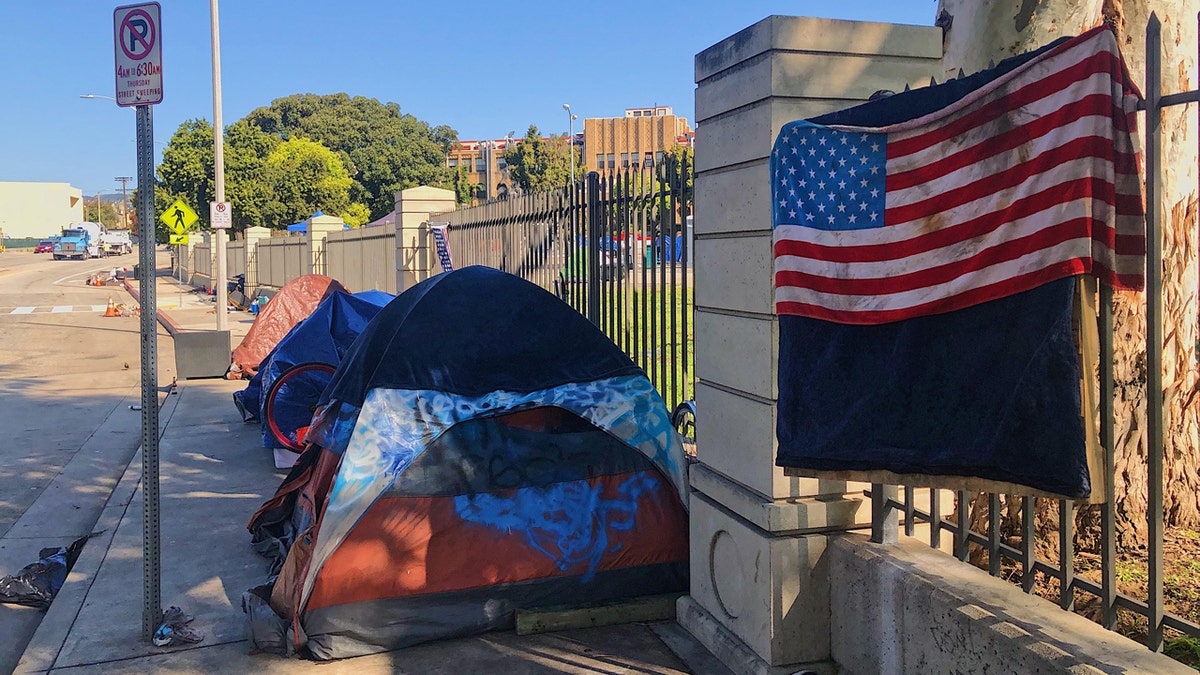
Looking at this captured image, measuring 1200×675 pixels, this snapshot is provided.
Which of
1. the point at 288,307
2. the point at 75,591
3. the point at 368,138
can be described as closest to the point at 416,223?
the point at 288,307

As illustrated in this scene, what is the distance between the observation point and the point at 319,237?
25266 mm

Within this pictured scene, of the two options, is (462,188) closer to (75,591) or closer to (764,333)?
(75,591)

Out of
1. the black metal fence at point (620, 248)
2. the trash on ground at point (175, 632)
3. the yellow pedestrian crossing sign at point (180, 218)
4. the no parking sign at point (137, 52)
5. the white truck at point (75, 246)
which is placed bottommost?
the trash on ground at point (175, 632)

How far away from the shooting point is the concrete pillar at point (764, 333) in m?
4.19

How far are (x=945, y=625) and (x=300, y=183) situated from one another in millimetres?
54798

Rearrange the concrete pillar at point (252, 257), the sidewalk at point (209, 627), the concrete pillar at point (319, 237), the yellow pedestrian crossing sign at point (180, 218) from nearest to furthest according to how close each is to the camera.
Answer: the sidewalk at point (209, 627) → the yellow pedestrian crossing sign at point (180, 218) → the concrete pillar at point (319, 237) → the concrete pillar at point (252, 257)

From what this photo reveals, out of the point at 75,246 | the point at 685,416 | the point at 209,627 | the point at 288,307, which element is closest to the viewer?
the point at 209,627

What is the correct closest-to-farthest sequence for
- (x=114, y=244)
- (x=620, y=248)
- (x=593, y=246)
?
(x=620, y=248) < (x=593, y=246) < (x=114, y=244)

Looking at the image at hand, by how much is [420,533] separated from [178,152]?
47679 millimetres

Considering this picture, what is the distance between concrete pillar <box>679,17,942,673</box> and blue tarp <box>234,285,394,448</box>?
19.3 feet

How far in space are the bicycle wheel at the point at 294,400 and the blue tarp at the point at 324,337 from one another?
0.74ft

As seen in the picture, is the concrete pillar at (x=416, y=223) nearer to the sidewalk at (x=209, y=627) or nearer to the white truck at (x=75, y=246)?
the sidewalk at (x=209, y=627)

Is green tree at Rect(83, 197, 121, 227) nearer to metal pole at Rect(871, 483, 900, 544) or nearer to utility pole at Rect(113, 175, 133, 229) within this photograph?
utility pole at Rect(113, 175, 133, 229)

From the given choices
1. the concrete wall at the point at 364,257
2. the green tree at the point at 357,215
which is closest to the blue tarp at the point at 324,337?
A: the concrete wall at the point at 364,257
